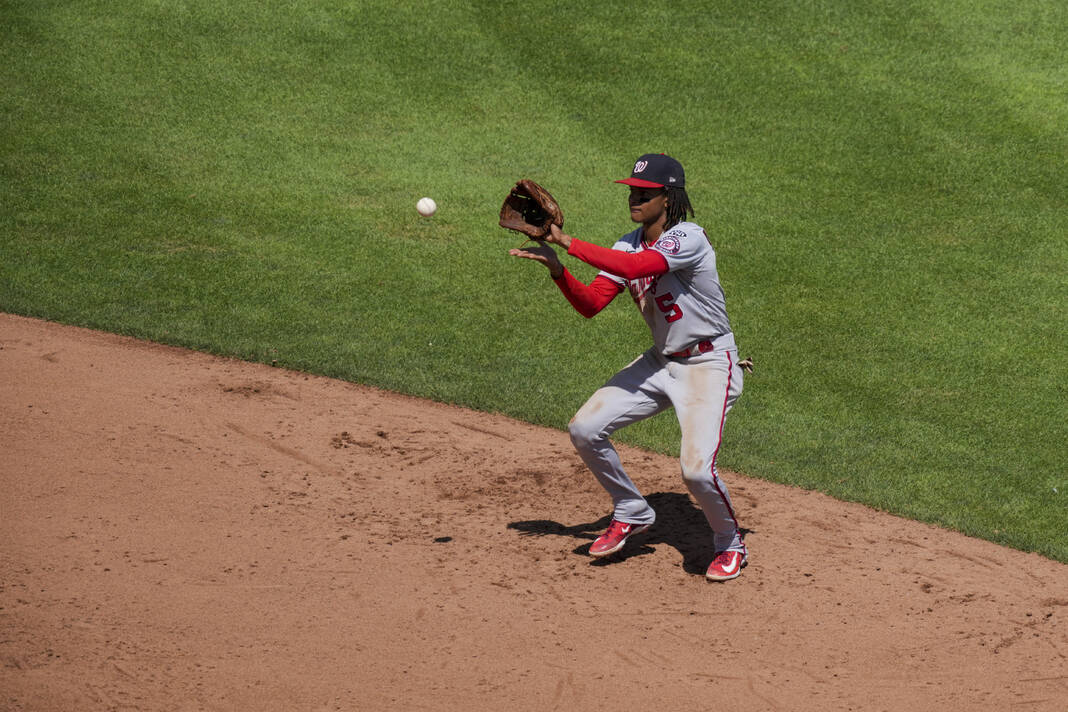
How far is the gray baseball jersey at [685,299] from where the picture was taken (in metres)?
6.29

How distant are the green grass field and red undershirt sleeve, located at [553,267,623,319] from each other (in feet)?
6.96

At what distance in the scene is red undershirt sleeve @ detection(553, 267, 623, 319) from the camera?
629 cm

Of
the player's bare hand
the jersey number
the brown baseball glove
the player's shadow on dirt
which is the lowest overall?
the player's shadow on dirt

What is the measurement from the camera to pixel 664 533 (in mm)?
7043

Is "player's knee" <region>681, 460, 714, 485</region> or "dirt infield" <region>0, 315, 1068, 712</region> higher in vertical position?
"player's knee" <region>681, 460, 714, 485</region>

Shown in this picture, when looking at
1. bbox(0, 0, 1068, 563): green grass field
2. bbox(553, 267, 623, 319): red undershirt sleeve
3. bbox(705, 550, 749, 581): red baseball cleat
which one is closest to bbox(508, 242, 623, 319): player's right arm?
bbox(553, 267, 623, 319): red undershirt sleeve

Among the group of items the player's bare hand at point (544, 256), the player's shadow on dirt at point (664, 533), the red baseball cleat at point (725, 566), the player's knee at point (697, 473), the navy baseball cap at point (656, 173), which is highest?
the navy baseball cap at point (656, 173)

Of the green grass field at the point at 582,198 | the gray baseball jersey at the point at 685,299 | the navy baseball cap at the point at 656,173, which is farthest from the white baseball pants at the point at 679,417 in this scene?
the green grass field at the point at 582,198

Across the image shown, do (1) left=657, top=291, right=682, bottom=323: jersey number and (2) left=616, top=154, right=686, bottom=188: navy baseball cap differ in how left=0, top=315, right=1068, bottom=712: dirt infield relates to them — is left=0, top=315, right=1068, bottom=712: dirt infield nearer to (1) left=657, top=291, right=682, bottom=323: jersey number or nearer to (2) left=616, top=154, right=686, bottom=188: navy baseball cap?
(1) left=657, top=291, right=682, bottom=323: jersey number

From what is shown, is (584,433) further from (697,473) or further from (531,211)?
(531,211)

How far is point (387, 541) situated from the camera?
6699mm

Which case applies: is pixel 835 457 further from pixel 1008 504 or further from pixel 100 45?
pixel 100 45

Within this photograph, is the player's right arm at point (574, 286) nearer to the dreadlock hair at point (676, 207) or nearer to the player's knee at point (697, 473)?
the dreadlock hair at point (676, 207)

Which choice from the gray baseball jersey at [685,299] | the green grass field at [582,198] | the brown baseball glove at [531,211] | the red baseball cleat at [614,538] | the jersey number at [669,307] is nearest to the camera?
the brown baseball glove at [531,211]
